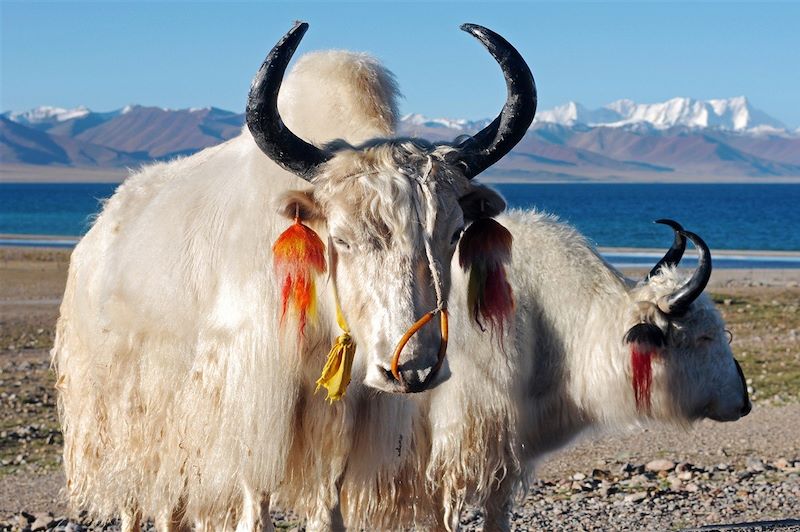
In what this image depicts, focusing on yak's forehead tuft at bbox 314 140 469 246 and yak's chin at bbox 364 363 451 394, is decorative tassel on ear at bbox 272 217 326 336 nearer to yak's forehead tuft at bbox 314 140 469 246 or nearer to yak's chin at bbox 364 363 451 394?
yak's forehead tuft at bbox 314 140 469 246

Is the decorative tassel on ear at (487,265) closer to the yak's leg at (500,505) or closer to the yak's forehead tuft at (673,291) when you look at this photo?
the yak's leg at (500,505)

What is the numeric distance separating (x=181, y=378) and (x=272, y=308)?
59 cm

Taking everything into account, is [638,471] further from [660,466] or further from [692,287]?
[692,287]

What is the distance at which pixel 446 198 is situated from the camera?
3590mm

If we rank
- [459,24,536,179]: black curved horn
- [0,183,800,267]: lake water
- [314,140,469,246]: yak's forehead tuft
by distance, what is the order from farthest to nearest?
[0,183,800,267]: lake water < [459,24,536,179]: black curved horn < [314,140,469,246]: yak's forehead tuft

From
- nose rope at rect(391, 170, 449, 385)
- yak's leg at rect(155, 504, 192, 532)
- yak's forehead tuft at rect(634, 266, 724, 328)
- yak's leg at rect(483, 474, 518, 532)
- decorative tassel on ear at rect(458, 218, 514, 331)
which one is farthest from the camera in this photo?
yak's forehead tuft at rect(634, 266, 724, 328)

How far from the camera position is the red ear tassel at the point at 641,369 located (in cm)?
591

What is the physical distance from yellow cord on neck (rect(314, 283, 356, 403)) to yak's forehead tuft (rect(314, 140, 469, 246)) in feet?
0.94

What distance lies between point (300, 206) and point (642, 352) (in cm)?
281

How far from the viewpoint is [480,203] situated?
386 cm

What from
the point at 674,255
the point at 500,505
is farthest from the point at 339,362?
the point at 674,255

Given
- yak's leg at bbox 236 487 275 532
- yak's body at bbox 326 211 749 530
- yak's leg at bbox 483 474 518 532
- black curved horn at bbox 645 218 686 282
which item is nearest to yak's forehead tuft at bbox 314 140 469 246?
yak's leg at bbox 236 487 275 532

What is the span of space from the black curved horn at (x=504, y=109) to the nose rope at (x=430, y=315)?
0.24 metres

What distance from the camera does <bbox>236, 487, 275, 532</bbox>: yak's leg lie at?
4.02m
